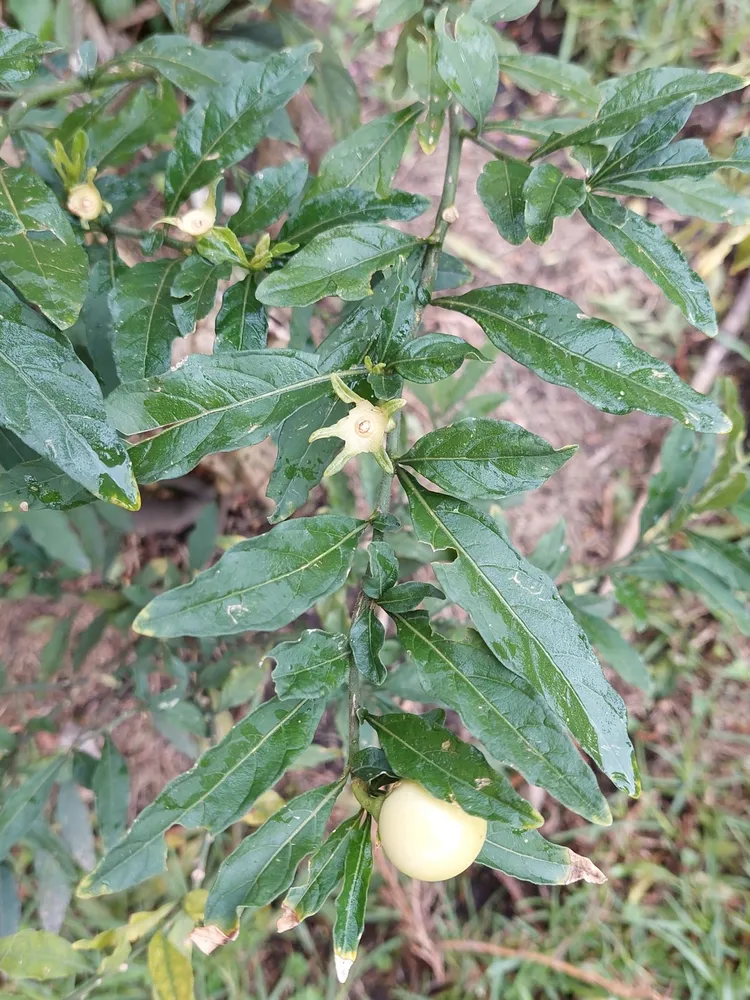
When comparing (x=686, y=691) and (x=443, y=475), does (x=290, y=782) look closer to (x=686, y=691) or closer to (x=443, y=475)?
(x=686, y=691)

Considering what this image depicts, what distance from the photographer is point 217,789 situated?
2.42 ft

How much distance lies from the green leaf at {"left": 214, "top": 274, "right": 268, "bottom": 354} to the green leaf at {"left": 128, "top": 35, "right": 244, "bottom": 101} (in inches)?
13.2

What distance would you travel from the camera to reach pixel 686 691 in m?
2.34

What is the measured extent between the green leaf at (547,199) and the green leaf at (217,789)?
1.86ft

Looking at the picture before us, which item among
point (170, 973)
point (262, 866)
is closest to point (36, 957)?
point (170, 973)

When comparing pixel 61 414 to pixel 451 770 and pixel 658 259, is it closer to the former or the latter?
pixel 451 770

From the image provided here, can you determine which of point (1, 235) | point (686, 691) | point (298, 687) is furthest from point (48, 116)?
point (686, 691)

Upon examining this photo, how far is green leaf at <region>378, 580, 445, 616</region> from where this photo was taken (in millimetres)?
759

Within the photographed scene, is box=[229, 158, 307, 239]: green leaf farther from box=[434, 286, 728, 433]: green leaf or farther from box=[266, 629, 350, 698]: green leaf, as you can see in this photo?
box=[266, 629, 350, 698]: green leaf

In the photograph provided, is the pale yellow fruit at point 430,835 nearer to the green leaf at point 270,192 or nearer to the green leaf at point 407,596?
the green leaf at point 407,596

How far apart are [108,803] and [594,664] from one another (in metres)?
1.06

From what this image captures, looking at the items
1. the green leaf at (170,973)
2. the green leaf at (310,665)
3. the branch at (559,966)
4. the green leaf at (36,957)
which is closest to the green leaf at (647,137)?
the green leaf at (310,665)

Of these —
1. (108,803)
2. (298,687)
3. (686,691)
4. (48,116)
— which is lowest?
(686,691)

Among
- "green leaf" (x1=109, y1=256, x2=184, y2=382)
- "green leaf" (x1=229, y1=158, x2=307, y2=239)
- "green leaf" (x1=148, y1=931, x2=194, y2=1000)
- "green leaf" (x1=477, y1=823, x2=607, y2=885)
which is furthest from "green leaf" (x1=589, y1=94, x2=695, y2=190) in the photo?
"green leaf" (x1=148, y1=931, x2=194, y2=1000)
